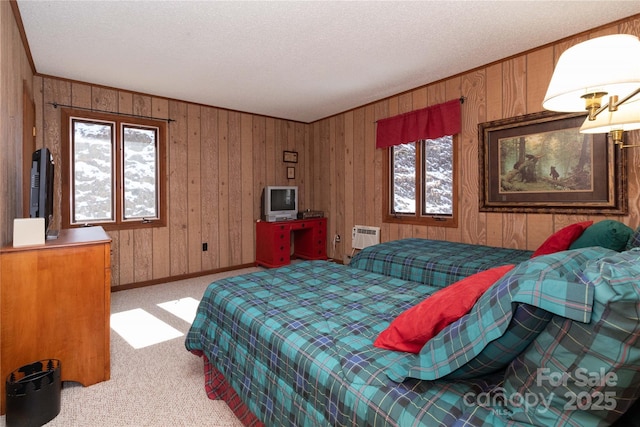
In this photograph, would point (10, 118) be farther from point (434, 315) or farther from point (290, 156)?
point (290, 156)

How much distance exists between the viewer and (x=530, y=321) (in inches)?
31.0

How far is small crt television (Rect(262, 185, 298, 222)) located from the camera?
16.9ft

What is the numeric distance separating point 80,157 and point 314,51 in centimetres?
297

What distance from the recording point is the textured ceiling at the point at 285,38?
2389 mm

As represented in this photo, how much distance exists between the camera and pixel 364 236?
4.84 meters

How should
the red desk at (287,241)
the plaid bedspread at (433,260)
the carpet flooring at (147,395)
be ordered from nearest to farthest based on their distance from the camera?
the carpet flooring at (147,395)
the plaid bedspread at (433,260)
the red desk at (287,241)

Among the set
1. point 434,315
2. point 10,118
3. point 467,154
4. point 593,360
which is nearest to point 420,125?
point 467,154

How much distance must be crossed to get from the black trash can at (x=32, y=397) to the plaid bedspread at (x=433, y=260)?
2.34 m

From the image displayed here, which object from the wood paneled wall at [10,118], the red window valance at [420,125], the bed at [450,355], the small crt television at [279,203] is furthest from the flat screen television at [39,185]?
the red window valance at [420,125]

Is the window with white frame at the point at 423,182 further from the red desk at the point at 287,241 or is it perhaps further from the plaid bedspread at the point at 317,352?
the plaid bedspread at the point at 317,352

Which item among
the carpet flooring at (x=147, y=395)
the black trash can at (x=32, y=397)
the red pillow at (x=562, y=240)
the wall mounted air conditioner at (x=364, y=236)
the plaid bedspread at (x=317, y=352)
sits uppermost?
the red pillow at (x=562, y=240)

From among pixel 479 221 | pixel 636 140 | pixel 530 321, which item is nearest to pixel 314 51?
pixel 479 221

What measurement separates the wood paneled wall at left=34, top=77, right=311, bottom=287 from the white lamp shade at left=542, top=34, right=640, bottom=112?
4.26 metres

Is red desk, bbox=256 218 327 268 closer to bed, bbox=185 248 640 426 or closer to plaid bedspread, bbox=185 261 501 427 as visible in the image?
plaid bedspread, bbox=185 261 501 427
